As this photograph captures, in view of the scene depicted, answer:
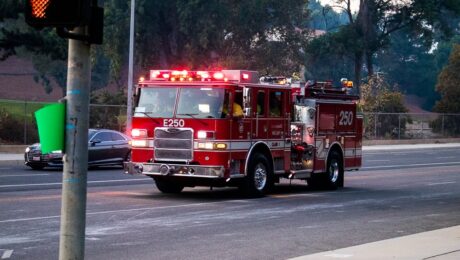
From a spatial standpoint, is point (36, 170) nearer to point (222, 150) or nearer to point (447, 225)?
point (222, 150)

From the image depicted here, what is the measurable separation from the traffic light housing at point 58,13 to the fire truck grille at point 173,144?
12658 mm

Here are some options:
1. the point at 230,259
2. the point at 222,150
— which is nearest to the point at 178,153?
the point at 222,150

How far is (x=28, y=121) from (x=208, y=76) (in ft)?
64.5

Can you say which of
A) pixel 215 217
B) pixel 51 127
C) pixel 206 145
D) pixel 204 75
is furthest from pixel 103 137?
pixel 51 127

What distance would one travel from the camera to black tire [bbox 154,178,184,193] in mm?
20344

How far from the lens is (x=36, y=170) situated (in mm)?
27578

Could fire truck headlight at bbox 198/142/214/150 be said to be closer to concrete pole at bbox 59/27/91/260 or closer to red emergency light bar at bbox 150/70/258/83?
red emergency light bar at bbox 150/70/258/83

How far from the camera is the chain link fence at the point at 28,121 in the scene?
36.7 m

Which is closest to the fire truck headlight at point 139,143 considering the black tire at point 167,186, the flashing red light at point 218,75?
the black tire at point 167,186

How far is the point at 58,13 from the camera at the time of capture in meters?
6.06

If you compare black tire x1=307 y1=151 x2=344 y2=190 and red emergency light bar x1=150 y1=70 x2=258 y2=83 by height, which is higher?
red emergency light bar x1=150 y1=70 x2=258 y2=83

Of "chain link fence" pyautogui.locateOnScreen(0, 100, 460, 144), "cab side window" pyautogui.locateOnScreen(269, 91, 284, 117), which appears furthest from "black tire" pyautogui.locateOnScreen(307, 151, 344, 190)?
"chain link fence" pyautogui.locateOnScreen(0, 100, 460, 144)

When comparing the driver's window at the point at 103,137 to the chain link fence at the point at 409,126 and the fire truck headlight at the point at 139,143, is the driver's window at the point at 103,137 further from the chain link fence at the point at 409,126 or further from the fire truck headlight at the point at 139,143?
the chain link fence at the point at 409,126

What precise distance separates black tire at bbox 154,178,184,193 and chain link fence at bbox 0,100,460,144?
667 inches
